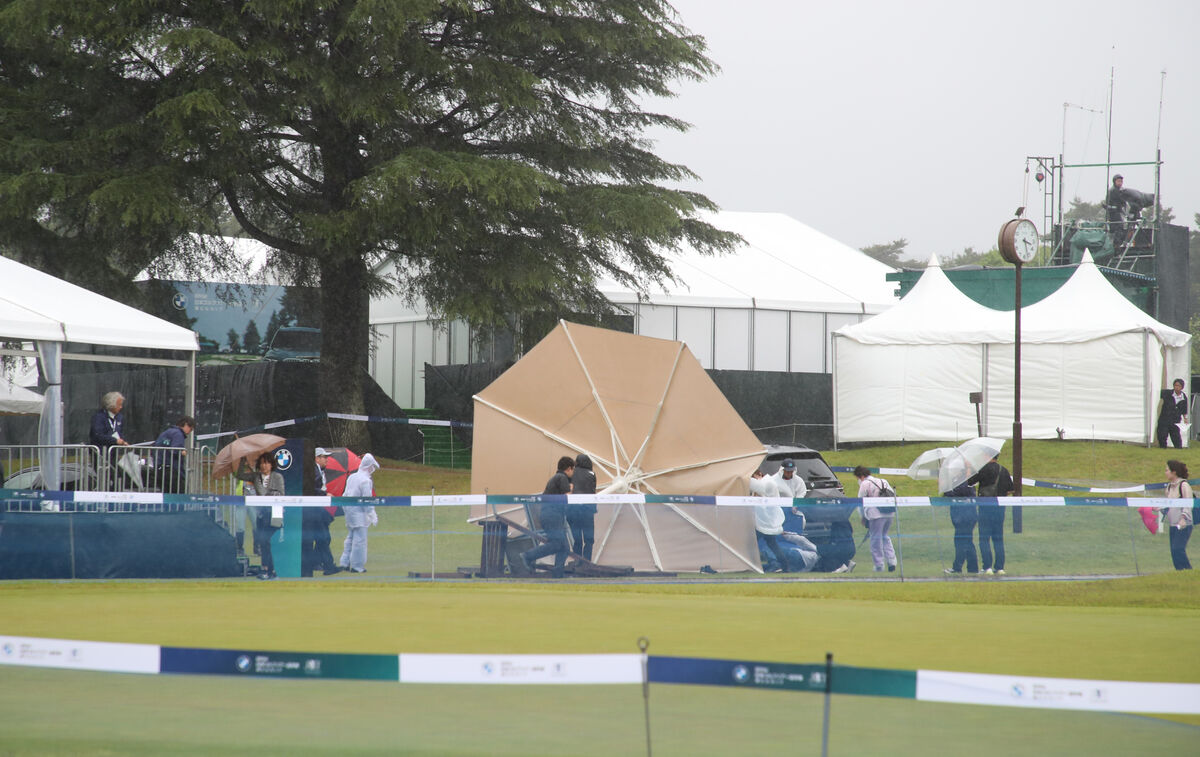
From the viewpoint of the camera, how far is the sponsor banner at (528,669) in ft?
16.6

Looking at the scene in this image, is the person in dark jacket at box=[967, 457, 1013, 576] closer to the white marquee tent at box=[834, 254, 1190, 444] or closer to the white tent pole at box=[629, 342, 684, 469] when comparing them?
the white tent pole at box=[629, 342, 684, 469]

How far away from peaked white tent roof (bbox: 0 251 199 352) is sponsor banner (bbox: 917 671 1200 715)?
1334 cm

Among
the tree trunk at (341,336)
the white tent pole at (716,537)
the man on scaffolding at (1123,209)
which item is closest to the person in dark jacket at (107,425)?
the white tent pole at (716,537)

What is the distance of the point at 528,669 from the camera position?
5.09 meters

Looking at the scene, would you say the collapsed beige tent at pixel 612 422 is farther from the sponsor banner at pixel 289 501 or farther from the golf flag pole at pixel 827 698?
the golf flag pole at pixel 827 698

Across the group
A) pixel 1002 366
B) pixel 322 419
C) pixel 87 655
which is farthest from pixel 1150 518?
pixel 322 419

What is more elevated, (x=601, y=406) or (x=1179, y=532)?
(x=601, y=406)

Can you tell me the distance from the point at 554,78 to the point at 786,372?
12.8 meters

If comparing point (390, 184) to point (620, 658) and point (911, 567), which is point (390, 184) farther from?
point (620, 658)

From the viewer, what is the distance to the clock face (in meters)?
21.9

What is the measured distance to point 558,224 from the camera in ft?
94.4

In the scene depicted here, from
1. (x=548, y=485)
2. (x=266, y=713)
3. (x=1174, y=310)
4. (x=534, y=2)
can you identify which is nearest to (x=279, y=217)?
(x=534, y=2)

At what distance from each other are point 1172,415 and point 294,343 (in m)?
24.0

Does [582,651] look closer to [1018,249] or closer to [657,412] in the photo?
[657,412]
